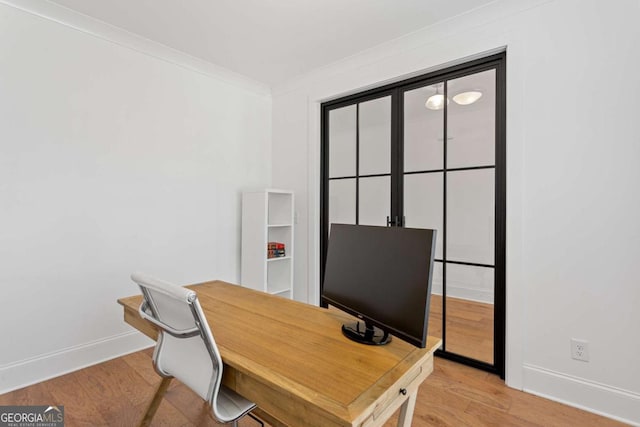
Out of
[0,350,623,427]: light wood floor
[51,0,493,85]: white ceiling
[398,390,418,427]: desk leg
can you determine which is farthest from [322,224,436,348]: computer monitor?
[51,0,493,85]: white ceiling

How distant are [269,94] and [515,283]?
309cm

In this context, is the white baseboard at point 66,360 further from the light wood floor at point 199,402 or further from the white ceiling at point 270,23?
the white ceiling at point 270,23

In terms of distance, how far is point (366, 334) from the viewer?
1.22 m

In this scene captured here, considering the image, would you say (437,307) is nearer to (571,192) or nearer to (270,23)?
(571,192)

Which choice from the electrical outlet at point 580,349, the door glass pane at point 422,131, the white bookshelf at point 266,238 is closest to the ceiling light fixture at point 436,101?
the door glass pane at point 422,131

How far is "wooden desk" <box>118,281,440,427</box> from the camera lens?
2.78 feet

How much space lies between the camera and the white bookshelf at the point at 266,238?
3082 mm

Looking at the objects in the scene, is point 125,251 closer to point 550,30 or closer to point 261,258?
point 261,258

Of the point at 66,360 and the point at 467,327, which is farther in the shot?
the point at 467,327

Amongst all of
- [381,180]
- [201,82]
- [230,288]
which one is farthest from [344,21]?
[230,288]

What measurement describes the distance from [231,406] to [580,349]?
199 cm

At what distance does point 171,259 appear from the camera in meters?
2.83

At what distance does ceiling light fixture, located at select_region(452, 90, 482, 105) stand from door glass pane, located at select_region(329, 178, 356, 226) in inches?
44.3

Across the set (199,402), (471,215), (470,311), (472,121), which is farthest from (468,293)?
(199,402)
